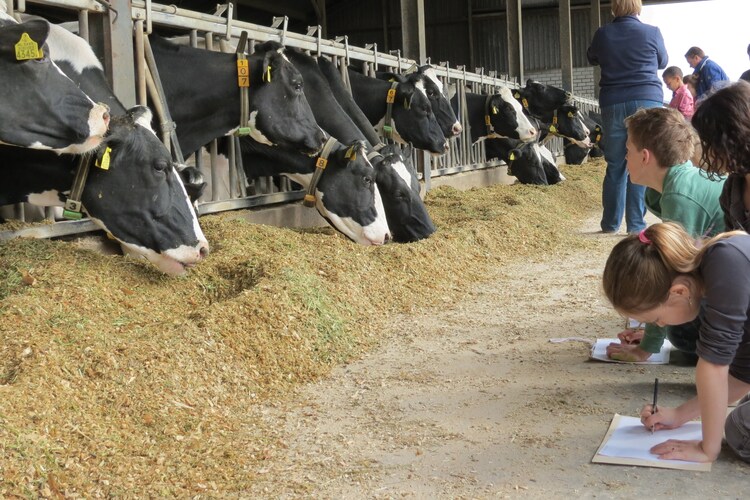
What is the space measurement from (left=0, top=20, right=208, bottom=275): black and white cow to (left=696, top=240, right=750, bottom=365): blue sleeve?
244 centimetres

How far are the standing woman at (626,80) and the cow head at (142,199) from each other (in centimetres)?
460

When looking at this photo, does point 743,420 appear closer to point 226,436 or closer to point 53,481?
point 226,436

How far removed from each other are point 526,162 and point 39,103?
9.27 meters

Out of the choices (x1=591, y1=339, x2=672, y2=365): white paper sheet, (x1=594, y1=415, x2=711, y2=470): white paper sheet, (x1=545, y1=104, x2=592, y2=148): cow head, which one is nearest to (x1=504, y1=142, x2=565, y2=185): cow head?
(x1=545, y1=104, x2=592, y2=148): cow head

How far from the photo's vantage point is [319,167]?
6082mm

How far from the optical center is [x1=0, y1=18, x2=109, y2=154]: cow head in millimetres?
3348

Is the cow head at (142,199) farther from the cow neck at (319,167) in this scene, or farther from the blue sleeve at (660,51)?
the blue sleeve at (660,51)

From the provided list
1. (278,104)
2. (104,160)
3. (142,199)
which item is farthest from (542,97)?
(104,160)

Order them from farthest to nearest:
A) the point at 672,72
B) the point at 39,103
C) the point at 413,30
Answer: the point at 672,72, the point at 413,30, the point at 39,103

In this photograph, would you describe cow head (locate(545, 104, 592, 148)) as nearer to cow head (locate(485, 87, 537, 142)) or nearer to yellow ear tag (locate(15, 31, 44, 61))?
cow head (locate(485, 87, 537, 142))

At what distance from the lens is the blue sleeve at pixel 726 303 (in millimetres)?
2400

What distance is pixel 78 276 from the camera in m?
3.74

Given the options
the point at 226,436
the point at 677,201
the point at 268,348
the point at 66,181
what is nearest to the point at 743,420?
the point at 677,201

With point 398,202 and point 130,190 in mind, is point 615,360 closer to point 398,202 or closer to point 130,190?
point 130,190
